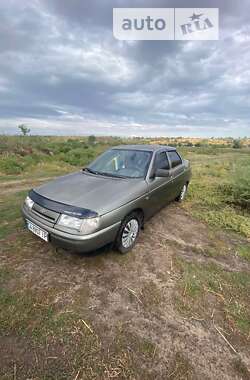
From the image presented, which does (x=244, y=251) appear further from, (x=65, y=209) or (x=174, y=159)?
(x=65, y=209)

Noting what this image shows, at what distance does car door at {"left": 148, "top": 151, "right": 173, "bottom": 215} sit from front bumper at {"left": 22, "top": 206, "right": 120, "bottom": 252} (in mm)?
1058

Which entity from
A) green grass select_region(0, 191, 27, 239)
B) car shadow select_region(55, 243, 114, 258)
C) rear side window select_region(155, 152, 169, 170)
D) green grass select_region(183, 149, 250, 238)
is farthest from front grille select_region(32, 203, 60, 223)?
green grass select_region(183, 149, 250, 238)

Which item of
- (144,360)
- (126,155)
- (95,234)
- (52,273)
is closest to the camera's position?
(144,360)

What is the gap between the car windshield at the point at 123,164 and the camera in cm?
352

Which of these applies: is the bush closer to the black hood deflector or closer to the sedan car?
the sedan car

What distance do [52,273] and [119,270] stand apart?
0.86 m

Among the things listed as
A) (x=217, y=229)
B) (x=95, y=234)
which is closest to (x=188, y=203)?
(x=217, y=229)

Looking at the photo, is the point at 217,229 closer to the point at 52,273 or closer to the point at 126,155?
the point at 126,155

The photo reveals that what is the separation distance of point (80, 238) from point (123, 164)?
1790 millimetres

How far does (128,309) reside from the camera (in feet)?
7.24

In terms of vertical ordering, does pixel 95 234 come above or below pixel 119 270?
above

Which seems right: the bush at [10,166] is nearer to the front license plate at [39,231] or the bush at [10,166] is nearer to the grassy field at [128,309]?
the grassy field at [128,309]

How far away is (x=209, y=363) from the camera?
1.75 m

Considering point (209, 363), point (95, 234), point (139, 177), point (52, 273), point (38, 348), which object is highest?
point (139, 177)
